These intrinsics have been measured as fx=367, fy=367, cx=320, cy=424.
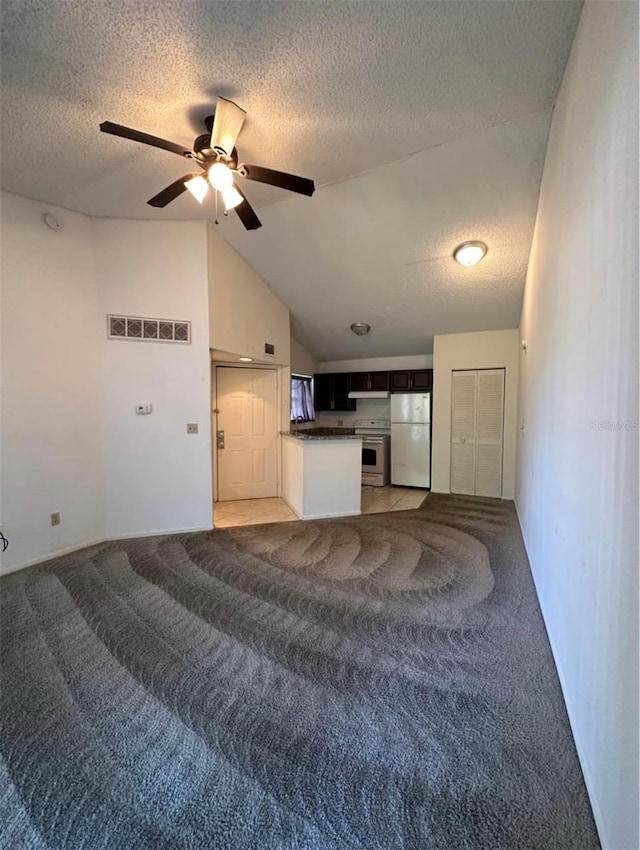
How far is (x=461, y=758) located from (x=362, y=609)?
3.51 ft

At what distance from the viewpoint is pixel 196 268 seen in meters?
3.84

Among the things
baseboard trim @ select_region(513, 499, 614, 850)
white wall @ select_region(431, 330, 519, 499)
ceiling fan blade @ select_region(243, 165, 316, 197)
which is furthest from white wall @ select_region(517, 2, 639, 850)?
white wall @ select_region(431, 330, 519, 499)

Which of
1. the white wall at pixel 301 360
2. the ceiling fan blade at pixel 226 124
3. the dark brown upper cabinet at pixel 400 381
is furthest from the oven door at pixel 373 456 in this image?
the ceiling fan blade at pixel 226 124

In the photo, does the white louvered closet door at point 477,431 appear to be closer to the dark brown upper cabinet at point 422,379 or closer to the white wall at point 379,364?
the dark brown upper cabinet at point 422,379

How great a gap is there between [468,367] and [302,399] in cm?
284

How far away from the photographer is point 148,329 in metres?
3.75

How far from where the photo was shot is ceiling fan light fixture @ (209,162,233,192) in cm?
224

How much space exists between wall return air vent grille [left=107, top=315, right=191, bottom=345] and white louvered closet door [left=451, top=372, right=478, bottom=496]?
3.96 meters

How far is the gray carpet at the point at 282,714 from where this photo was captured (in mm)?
1188

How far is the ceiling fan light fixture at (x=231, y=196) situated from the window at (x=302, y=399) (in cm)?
387

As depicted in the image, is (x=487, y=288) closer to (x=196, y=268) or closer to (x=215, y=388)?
(x=196, y=268)

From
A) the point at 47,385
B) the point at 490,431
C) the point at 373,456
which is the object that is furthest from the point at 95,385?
the point at 490,431

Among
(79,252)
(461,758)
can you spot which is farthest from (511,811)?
(79,252)

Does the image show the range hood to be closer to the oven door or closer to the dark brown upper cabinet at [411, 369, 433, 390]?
the dark brown upper cabinet at [411, 369, 433, 390]
